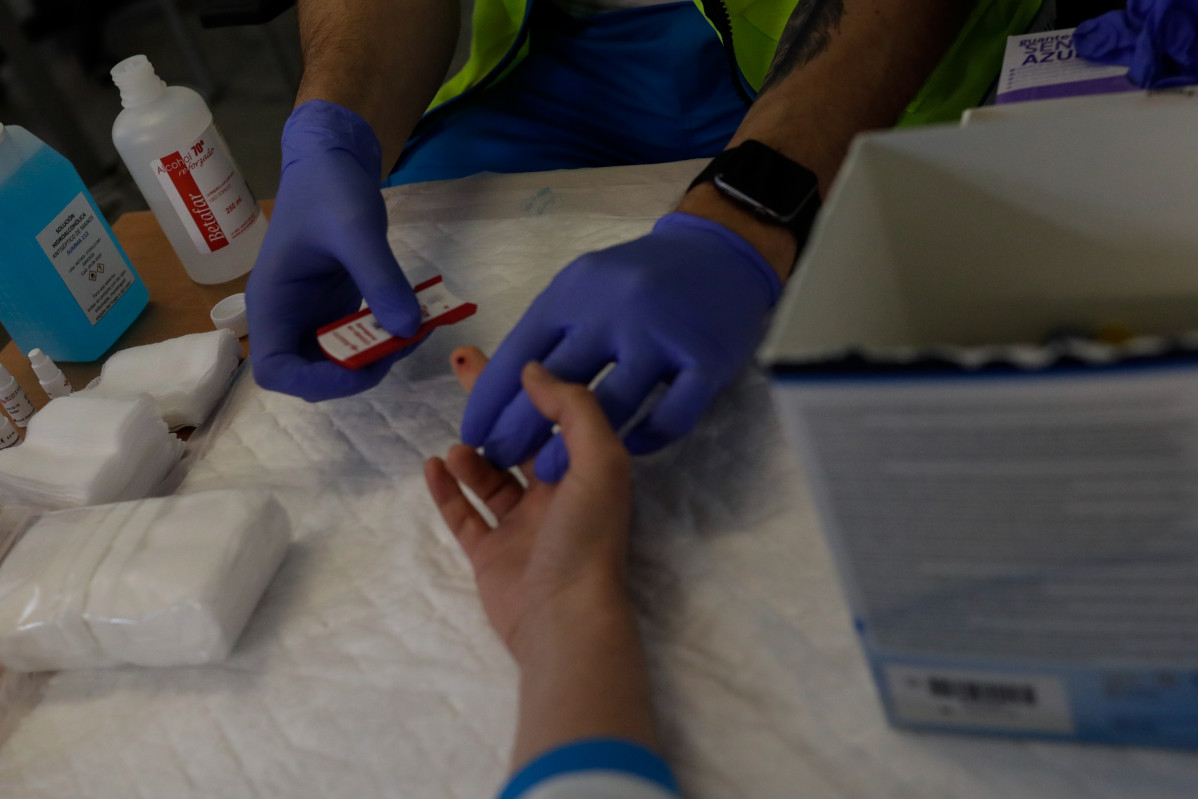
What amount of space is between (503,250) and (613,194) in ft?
0.42

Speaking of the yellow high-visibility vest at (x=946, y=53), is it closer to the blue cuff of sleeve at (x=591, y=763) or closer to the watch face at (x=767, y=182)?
the watch face at (x=767, y=182)

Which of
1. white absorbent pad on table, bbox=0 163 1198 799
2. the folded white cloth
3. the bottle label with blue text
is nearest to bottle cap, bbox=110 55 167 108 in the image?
the bottle label with blue text

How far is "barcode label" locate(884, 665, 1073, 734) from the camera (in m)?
0.40

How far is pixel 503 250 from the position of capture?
0.92 metres

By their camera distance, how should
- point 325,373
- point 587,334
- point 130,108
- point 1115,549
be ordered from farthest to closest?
point 130,108 < point 325,373 < point 587,334 < point 1115,549

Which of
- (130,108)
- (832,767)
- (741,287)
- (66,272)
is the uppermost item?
(130,108)

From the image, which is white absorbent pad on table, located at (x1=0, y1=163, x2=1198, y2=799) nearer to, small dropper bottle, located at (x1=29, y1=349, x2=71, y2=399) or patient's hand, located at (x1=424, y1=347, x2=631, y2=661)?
patient's hand, located at (x1=424, y1=347, x2=631, y2=661)

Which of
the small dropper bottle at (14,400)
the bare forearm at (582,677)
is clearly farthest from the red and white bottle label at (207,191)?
the bare forearm at (582,677)

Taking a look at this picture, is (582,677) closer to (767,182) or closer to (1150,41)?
(767,182)

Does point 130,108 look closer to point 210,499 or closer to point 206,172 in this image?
point 206,172

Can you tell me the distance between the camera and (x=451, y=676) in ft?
1.87

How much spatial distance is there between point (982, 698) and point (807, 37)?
65 cm

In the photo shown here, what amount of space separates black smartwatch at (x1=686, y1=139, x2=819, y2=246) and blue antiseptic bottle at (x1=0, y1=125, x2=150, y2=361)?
0.61 meters

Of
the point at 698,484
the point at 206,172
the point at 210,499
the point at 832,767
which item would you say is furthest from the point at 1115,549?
the point at 206,172
